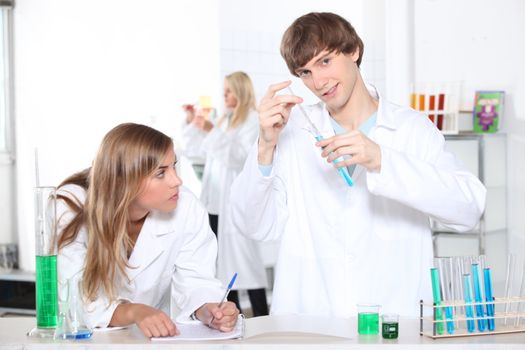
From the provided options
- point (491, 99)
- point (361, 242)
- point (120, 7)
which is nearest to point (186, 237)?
point (361, 242)

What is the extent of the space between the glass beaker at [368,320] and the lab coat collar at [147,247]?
26.3 inches

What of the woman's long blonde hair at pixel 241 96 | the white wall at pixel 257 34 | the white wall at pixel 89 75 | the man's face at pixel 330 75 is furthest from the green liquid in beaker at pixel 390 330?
the white wall at pixel 89 75

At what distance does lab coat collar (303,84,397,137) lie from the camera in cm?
228

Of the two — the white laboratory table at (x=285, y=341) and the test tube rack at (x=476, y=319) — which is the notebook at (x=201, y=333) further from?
the test tube rack at (x=476, y=319)

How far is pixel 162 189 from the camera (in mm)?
2238

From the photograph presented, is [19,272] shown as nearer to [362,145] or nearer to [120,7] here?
[120,7]

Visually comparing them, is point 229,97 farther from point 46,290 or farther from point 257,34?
point 46,290

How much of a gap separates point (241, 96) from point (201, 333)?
341 centimetres

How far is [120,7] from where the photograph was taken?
6066 mm

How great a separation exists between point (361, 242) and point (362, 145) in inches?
14.7

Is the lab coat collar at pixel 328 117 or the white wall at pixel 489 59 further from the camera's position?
the white wall at pixel 489 59

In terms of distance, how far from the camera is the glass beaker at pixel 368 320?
73.4 inches

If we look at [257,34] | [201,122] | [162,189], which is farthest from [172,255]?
[257,34]

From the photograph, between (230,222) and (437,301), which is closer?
(437,301)
